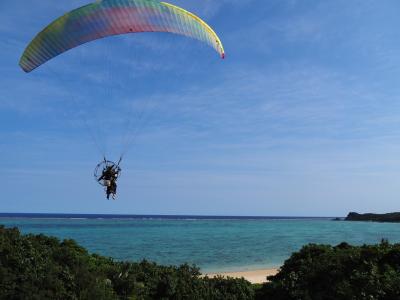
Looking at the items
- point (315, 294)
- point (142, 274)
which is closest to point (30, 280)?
point (142, 274)

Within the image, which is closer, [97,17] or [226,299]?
[226,299]

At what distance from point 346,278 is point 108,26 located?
1076 centimetres

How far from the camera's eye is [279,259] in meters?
39.9

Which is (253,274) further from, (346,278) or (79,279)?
(79,279)

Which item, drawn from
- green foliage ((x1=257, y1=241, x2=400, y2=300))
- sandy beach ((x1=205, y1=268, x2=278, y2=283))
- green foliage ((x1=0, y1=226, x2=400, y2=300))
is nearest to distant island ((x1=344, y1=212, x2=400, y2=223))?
sandy beach ((x1=205, y1=268, x2=278, y2=283))

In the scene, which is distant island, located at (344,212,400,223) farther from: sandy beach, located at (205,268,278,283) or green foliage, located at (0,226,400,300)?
green foliage, located at (0,226,400,300)

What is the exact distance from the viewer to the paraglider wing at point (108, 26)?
14906 mm

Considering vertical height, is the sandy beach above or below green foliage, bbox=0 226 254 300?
below

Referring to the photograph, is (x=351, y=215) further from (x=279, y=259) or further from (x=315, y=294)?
(x=315, y=294)

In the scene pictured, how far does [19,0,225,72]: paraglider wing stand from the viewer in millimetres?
14906

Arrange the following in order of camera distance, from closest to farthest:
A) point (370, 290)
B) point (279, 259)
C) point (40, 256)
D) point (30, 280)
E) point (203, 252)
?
point (370, 290) < point (30, 280) < point (40, 256) < point (279, 259) < point (203, 252)

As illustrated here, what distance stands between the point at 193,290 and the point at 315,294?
3.88m

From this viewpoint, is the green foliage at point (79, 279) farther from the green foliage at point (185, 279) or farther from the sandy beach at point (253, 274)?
the sandy beach at point (253, 274)

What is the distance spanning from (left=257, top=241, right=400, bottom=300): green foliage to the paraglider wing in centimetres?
742
